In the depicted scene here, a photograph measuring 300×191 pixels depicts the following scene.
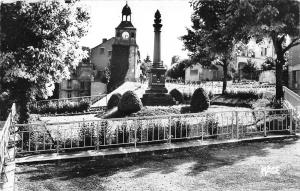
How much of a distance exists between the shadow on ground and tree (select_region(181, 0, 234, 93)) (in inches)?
288

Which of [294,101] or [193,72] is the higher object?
[193,72]

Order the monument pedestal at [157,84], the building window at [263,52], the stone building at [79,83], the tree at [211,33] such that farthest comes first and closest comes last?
the building window at [263,52] → the stone building at [79,83] → the monument pedestal at [157,84] → the tree at [211,33]

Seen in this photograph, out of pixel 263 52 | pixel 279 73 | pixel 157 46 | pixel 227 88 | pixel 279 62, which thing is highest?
pixel 263 52

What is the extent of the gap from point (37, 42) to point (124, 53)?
4206 cm

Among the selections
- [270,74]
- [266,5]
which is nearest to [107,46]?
[270,74]

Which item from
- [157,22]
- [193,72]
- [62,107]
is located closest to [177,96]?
[157,22]

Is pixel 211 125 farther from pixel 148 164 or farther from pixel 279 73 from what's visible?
pixel 279 73

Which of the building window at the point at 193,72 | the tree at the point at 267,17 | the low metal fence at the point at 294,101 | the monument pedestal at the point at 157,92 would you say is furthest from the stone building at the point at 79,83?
the tree at the point at 267,17

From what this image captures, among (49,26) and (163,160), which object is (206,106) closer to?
(163,160)

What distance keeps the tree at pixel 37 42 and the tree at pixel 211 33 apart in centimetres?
797

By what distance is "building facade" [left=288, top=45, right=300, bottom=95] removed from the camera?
28688 millimetres

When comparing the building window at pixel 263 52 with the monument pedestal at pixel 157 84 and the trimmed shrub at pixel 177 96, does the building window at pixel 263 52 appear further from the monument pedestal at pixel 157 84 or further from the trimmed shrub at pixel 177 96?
the monument pedestal at pixel 157 84

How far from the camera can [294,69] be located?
29188 millimetres

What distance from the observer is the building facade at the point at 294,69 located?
28.7 m
